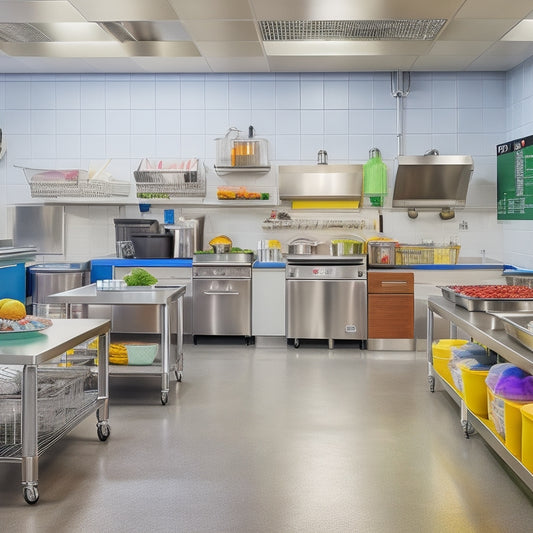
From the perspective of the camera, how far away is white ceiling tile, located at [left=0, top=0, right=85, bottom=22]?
534 cm

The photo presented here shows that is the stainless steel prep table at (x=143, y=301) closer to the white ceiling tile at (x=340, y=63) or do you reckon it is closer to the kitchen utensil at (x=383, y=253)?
the kitchen utensil at (x=383, y=253)

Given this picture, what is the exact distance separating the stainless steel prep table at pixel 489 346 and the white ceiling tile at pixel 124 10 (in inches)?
121

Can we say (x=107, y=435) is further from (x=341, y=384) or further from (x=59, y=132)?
(x=59, y=132)

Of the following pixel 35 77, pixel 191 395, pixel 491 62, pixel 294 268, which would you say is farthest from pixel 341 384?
pixel 35 77

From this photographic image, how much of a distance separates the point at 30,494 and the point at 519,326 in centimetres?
227

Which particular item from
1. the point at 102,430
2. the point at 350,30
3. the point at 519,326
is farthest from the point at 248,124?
the point at 519,326

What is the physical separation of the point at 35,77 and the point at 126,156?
1368mm

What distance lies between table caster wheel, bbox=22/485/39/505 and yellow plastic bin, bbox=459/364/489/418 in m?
2.24

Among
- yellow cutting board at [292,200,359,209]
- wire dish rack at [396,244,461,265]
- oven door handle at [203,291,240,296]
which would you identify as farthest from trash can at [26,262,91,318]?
wire dish rack at [396,244,461,265]

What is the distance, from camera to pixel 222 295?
23.5ft

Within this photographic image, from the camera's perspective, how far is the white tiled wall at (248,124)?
7629 mm

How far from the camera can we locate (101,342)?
3.87 meters

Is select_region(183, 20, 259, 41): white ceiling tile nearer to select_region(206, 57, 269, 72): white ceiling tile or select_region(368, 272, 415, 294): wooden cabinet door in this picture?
select_region(206, 57, 269, 72): white ceiling tile

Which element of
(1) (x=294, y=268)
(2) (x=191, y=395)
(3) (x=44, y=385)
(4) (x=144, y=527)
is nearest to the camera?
(4) (x=144, y=527)
